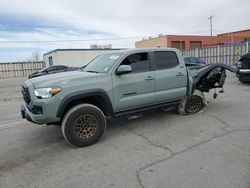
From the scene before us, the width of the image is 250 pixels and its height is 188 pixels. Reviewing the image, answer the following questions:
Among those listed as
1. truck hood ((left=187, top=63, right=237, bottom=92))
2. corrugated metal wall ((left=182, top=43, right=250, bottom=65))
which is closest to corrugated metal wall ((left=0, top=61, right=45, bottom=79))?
corrugated metal wall ((left=182, top=43, right=250, bottom=65))

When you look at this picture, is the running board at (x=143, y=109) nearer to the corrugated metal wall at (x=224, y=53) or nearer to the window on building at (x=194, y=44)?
the corrugated metal wall at (x=224, y=53)

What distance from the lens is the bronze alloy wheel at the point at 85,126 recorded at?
4.10 metres

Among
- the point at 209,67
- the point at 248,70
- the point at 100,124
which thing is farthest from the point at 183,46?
the point at 100,124

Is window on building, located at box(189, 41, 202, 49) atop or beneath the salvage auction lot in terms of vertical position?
atop

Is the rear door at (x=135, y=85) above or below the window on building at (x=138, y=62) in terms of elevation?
below

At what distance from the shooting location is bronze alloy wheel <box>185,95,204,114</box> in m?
5.98

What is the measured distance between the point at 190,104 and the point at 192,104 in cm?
8

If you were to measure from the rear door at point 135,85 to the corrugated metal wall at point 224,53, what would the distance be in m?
19.1

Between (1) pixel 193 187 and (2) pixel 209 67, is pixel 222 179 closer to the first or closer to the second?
(1) pixel 193 187

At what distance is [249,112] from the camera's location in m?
5.88

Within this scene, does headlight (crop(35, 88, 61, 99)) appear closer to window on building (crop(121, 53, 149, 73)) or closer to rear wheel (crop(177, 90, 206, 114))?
window on building (crop(121, 53, 149, 73))

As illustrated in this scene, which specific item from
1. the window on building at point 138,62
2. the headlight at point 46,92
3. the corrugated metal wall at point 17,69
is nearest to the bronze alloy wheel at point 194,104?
the window on building at point 138,62

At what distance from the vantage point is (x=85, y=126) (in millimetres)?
4188

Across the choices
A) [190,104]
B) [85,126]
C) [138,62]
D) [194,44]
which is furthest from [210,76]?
[194,44]
